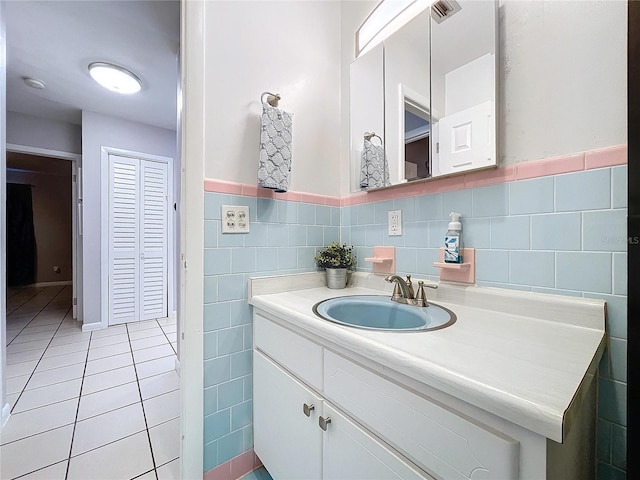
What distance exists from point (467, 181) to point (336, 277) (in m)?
0.69

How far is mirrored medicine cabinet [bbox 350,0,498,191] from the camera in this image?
90 centimetres

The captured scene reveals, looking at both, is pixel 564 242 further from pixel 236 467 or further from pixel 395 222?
pixel 236 467

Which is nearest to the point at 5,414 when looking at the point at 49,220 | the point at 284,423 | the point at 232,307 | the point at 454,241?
the point at 232,307

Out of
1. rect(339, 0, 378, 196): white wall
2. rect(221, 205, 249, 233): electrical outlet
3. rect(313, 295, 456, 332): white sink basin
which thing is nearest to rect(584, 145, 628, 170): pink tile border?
rect(313, 295, 456, 332): white sink basin

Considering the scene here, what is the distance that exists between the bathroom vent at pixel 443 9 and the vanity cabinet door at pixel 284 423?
4.74 ft

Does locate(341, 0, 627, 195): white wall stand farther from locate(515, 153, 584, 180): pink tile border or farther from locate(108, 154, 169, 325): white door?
locate(108, 154, 169, 325): white door

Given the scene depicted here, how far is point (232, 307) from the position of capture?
1.11m

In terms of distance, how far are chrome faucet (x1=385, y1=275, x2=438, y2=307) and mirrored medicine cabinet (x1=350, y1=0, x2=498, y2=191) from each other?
0.43 metres

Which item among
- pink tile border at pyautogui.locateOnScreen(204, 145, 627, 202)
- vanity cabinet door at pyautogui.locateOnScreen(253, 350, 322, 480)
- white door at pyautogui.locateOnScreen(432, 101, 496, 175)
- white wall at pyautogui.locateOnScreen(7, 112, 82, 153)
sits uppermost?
white wall at pyautogui.locateOnScreen(7, 112, 82, 153)

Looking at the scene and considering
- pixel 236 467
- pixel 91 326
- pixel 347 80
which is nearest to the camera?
pixel 236 467

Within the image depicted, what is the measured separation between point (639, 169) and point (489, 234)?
446mm

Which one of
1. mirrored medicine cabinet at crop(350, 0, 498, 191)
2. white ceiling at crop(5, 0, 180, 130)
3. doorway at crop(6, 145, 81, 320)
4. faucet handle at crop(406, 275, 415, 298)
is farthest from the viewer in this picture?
doorway at crop(6, 145, 81, 320)

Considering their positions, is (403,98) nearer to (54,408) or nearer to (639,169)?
(639,169)

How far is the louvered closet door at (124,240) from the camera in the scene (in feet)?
9.87
